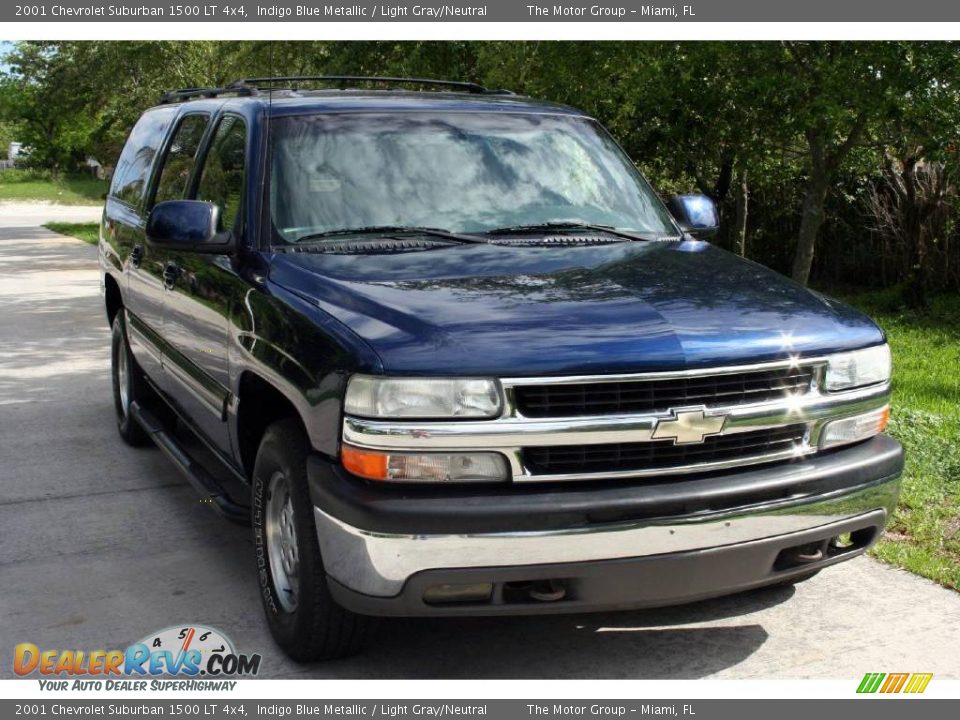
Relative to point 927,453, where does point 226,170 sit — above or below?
above

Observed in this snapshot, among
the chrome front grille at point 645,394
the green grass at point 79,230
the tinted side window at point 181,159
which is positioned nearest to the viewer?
the chrome front grille at point 645,394

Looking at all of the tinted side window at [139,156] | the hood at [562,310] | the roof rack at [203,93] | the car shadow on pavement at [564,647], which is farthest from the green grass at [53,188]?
the car shadow on pavement at [564,647]

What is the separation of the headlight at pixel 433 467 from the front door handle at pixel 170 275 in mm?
2282

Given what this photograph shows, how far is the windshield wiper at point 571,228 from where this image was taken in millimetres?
4895

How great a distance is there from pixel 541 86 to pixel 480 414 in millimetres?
10018

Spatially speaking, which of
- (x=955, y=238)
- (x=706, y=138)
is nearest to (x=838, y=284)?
(x=955, y=238)

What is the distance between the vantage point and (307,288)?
4227 millimetres

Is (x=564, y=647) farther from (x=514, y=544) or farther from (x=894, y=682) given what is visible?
(x=894, y=682)

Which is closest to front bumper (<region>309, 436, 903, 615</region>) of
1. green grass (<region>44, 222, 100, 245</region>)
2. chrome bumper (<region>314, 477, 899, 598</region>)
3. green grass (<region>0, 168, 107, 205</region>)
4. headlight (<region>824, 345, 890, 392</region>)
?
chrome bumper (<region>314, 477, 899, 598</region>)

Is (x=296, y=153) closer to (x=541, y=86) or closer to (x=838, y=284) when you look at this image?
(x=541, y=86)

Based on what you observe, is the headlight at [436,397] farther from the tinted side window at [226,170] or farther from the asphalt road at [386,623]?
the tinted side window at [226,170]

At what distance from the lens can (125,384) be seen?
7.38 metres

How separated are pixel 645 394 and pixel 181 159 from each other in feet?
10.7

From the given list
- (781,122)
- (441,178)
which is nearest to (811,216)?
(781,122)
